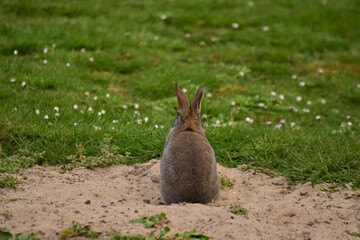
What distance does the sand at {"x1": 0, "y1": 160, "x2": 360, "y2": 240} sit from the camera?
412cm

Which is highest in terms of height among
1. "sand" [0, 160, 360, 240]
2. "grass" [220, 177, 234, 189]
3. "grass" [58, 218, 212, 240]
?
"grass" [58, 218, 212, 240]

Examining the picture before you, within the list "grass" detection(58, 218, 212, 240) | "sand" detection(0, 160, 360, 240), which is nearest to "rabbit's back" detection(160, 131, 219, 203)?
"sand" detection(0, 160, 360, 240)

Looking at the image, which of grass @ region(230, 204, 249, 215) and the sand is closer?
the sand

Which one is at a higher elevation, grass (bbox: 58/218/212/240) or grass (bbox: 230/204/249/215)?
grass (bbox: 58/218/212/240)

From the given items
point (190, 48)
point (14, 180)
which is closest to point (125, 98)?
point (190, 48)

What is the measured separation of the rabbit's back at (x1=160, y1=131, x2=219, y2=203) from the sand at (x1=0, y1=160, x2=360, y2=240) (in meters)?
0.16

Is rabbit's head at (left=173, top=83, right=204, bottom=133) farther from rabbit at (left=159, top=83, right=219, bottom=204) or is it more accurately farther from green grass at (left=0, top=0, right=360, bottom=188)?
green grass at (left=0, top=0, right=360, bottom=188)

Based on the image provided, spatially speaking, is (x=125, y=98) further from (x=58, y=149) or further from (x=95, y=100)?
(x=58, y=149)

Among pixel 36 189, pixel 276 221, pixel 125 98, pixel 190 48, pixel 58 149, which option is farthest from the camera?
pixel 190 48

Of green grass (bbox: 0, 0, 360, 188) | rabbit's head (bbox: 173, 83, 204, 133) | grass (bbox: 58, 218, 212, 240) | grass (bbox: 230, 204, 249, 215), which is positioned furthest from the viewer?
green grass (bbox: 0, 0, 360, 188)

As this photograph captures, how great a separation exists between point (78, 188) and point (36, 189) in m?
0.42

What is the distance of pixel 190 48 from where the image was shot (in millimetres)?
10117

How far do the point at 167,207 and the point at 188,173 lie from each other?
43 cm

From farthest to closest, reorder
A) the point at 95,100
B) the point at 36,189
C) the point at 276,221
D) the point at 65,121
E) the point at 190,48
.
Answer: the point at 190,48 < the point at 95,100 < the point at 65,121 < the point at 36,189 < the point at 276,221
